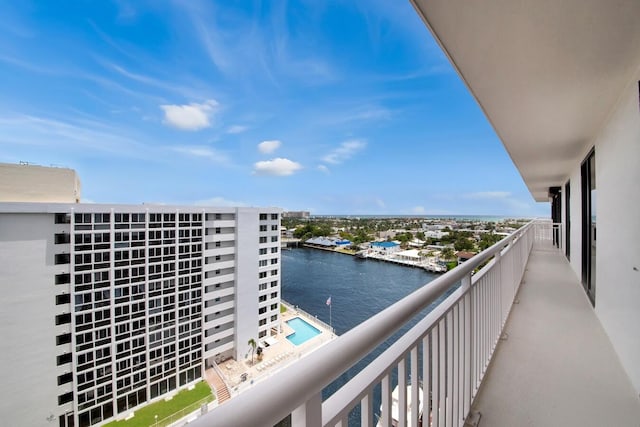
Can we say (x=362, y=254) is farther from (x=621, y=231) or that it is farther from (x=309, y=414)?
(x=309, y=414)

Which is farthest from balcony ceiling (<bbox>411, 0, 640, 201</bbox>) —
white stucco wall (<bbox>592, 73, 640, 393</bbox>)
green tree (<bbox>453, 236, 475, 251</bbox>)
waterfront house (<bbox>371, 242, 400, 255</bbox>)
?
waterfront house (<bbox>371, 242, 400, 255</bbox>)

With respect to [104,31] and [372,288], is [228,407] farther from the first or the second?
[104,31]

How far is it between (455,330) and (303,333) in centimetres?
1748

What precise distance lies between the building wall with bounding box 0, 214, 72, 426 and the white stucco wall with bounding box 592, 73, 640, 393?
15004 mm

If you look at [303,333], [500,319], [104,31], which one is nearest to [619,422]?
[500,319]

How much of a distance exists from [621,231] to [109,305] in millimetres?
15452

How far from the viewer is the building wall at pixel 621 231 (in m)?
1.70

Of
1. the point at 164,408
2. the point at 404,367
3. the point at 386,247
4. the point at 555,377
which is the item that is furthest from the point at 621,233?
the point at 164,408

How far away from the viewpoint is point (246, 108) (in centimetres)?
3228

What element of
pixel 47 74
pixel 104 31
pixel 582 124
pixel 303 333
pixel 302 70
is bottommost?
pixel 303 333

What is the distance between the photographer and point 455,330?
1.11 metres

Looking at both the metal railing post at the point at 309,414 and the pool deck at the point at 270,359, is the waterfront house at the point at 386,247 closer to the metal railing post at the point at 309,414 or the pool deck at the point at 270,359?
the pool deck at the point at 270,359

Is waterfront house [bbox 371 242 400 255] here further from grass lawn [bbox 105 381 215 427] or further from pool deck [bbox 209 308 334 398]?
grass lawn [bbox 105 381 215 427]

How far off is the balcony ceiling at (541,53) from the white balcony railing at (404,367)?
1.17 meters
